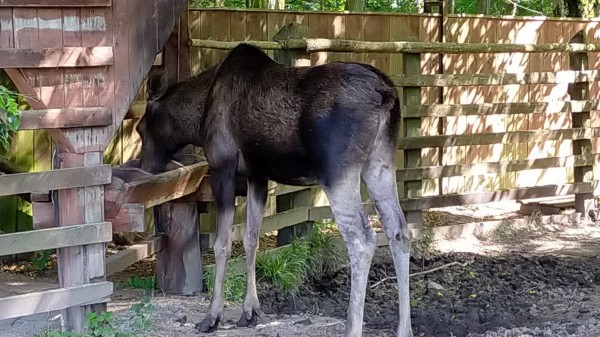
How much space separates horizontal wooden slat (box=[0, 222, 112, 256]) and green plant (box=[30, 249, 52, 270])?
269 centimetres

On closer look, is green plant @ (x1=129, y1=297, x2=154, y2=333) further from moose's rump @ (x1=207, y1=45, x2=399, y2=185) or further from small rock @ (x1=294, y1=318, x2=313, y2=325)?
moose's rump @ (x1=207, y1=45, x2=399, y2=185)

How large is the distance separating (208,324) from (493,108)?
505cm

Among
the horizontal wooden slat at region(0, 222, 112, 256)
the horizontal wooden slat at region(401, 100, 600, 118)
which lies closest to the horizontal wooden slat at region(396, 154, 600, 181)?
the horizontal wooden slat at region(401, 100, 600, 118)

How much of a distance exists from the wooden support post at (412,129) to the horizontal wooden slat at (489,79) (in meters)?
0.10

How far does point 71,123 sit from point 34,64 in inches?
Result: 17.2

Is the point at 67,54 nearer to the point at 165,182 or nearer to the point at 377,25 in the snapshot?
the point at 165,182

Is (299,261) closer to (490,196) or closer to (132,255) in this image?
(132,255)

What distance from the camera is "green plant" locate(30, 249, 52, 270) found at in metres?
8.25

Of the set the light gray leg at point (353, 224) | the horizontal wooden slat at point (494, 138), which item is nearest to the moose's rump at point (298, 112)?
the light gray leg at point (353, 224)

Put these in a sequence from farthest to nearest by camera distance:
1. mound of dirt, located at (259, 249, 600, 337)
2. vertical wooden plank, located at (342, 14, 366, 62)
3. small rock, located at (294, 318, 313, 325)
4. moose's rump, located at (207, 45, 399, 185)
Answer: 1. vertical wooden plank, located at (342, 14, 366, 62)
2. mound of dirt, located at (259, 249, 600, 337)
3. small rock, located at (294, 318, 313, 325)
4. moose's rump, located at (207, 45, 399, 185)

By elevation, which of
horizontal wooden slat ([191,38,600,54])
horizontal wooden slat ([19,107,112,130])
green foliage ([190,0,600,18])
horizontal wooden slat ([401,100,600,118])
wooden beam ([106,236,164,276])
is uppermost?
green foliage ([190,0,600,18])

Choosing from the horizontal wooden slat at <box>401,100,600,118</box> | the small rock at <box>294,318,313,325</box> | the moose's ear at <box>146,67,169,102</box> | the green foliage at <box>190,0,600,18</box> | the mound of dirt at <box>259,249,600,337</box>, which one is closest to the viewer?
the small rock at <box>294,318,313,325</box>

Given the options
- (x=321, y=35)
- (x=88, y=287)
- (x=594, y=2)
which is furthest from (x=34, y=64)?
(x=594, y=2)

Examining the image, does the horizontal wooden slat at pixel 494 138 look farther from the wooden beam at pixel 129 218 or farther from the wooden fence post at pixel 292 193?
the wooden beam at pixel 129 218
